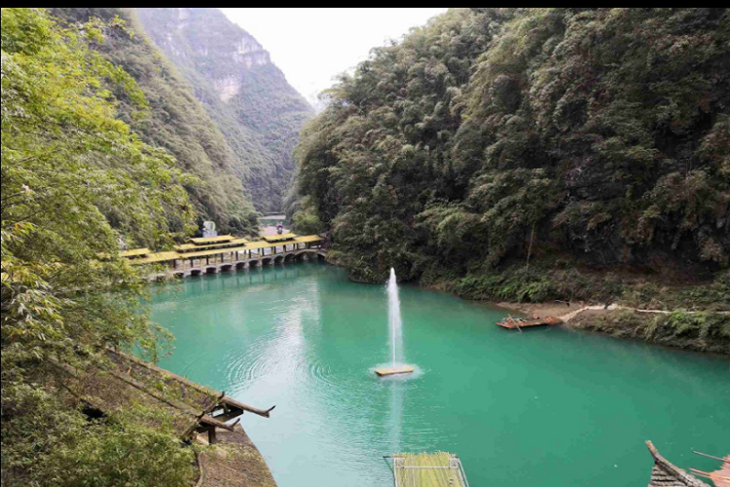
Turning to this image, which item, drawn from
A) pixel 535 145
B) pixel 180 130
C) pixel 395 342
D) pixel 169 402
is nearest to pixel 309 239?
Result: pixel 180 130

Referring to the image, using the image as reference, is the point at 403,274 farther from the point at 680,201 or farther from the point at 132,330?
the point at 132,330

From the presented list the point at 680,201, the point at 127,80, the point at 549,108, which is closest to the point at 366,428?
the point at 127,80

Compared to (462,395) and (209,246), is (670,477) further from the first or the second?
(209,246)

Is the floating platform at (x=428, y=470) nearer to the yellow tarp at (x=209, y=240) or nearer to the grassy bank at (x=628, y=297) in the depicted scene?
the grassy bank at (x=628, y=297)

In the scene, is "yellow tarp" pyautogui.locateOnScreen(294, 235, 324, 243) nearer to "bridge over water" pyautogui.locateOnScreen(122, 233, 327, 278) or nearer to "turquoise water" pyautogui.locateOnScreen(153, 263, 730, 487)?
"bridge over water" pyautogui.locateOnScreen(122, 233, 327, 278)

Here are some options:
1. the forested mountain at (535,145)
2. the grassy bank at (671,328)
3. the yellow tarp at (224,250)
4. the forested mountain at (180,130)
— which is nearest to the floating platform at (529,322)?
the grassy bank at (671,328)
